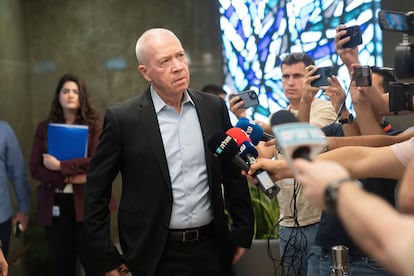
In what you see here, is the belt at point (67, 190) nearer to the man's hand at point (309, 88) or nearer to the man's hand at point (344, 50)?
the man's hand at point (309, 88)

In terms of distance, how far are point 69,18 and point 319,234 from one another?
3617 millimetres

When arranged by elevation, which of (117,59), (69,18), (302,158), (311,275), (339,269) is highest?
(69,18)

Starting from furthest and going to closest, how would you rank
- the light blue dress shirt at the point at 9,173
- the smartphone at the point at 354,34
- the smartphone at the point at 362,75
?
the light blue dress shirt at the point at 9,173 < the smartphone at the point at 354,34 < the smartphone at the point at 362,75

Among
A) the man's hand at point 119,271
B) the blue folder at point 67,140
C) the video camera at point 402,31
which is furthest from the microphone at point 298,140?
the blue folder at point 67,140

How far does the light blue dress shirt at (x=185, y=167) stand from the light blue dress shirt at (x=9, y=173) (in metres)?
1.75

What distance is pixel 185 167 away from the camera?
2516mm

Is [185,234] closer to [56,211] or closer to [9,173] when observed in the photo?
[56,211]

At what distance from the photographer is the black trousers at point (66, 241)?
415cm

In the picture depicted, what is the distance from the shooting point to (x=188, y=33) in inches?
210

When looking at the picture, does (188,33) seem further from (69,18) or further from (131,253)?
(131,253)

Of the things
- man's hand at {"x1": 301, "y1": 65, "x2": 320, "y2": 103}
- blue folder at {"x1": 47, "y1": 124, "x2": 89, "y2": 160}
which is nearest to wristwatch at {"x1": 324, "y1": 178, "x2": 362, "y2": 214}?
man's hand at {"x1": 301, "y1": 65, "x2": 320, "y2": 103}

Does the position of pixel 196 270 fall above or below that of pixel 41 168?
below

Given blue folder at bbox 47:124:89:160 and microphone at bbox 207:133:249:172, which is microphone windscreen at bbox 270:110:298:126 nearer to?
microphone at bbox 207:133:249:172

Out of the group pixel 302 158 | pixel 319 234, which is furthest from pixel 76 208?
pixel 302 158
